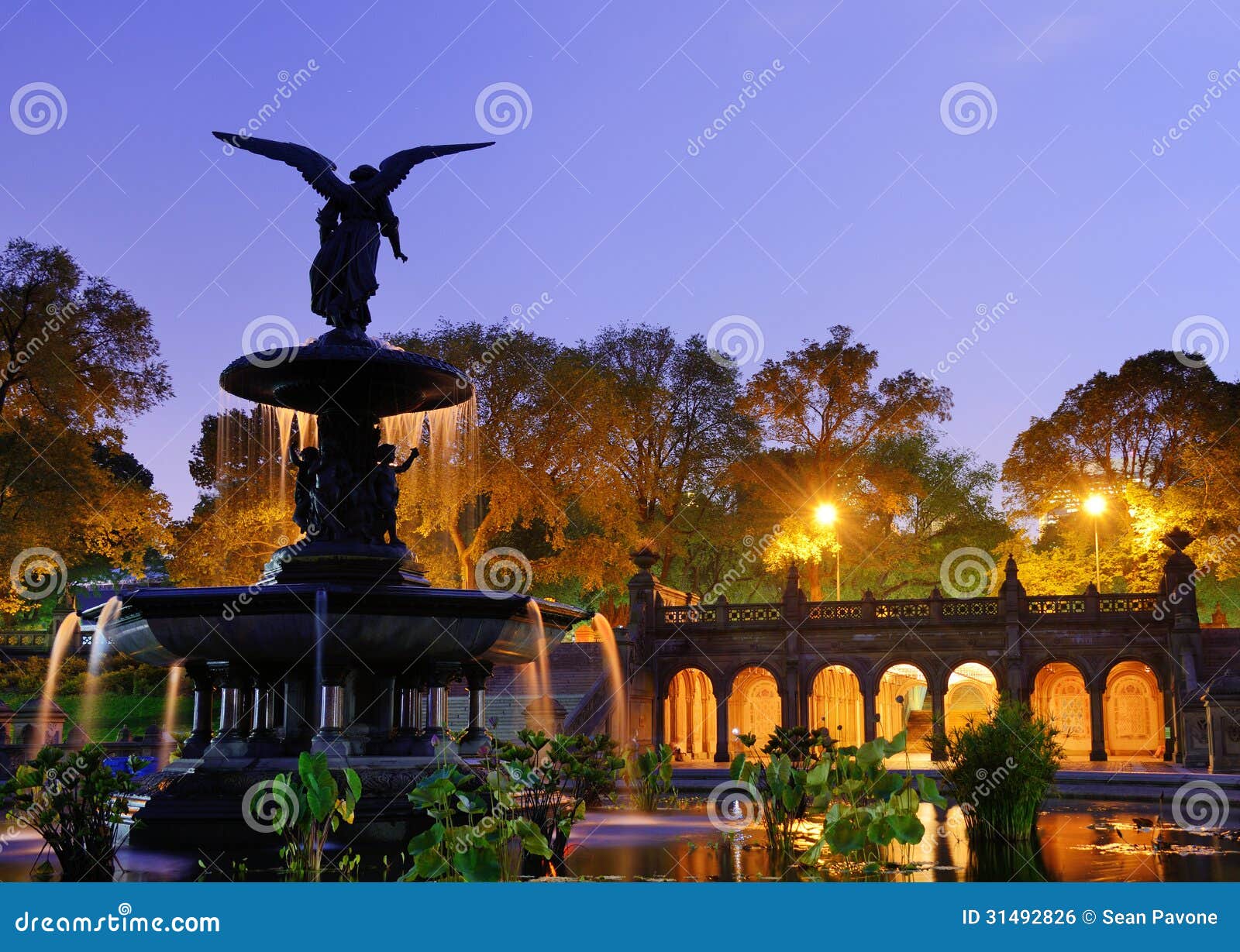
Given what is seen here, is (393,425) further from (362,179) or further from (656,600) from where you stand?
(656,600)

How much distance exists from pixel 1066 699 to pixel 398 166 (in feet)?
120

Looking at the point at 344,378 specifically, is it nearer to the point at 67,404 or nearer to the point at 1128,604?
the point at 67,404

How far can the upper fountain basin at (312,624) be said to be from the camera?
11.2 m

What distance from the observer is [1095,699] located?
35812 mm

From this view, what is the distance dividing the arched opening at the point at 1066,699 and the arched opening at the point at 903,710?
4.00 metres

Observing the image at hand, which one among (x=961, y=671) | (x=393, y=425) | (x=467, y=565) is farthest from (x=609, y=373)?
(x=393, y=425)

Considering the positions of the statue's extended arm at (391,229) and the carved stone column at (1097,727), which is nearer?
the statue's extended arm at (391,229)

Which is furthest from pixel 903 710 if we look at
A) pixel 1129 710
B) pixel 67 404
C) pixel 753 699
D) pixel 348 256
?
pixel 348 256

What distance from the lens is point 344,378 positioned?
12.8 metres

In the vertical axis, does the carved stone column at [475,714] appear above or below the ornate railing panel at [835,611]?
below

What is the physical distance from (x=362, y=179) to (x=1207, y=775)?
2027 cm

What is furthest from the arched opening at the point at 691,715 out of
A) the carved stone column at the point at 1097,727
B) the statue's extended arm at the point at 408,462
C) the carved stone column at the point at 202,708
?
the carved stone column at the point at 202,708

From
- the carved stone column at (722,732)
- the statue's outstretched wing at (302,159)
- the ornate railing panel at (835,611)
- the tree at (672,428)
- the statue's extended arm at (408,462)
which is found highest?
the tree at (672,428)

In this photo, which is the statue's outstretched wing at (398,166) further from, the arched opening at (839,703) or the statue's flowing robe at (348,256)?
the arched opening at (839,703)
